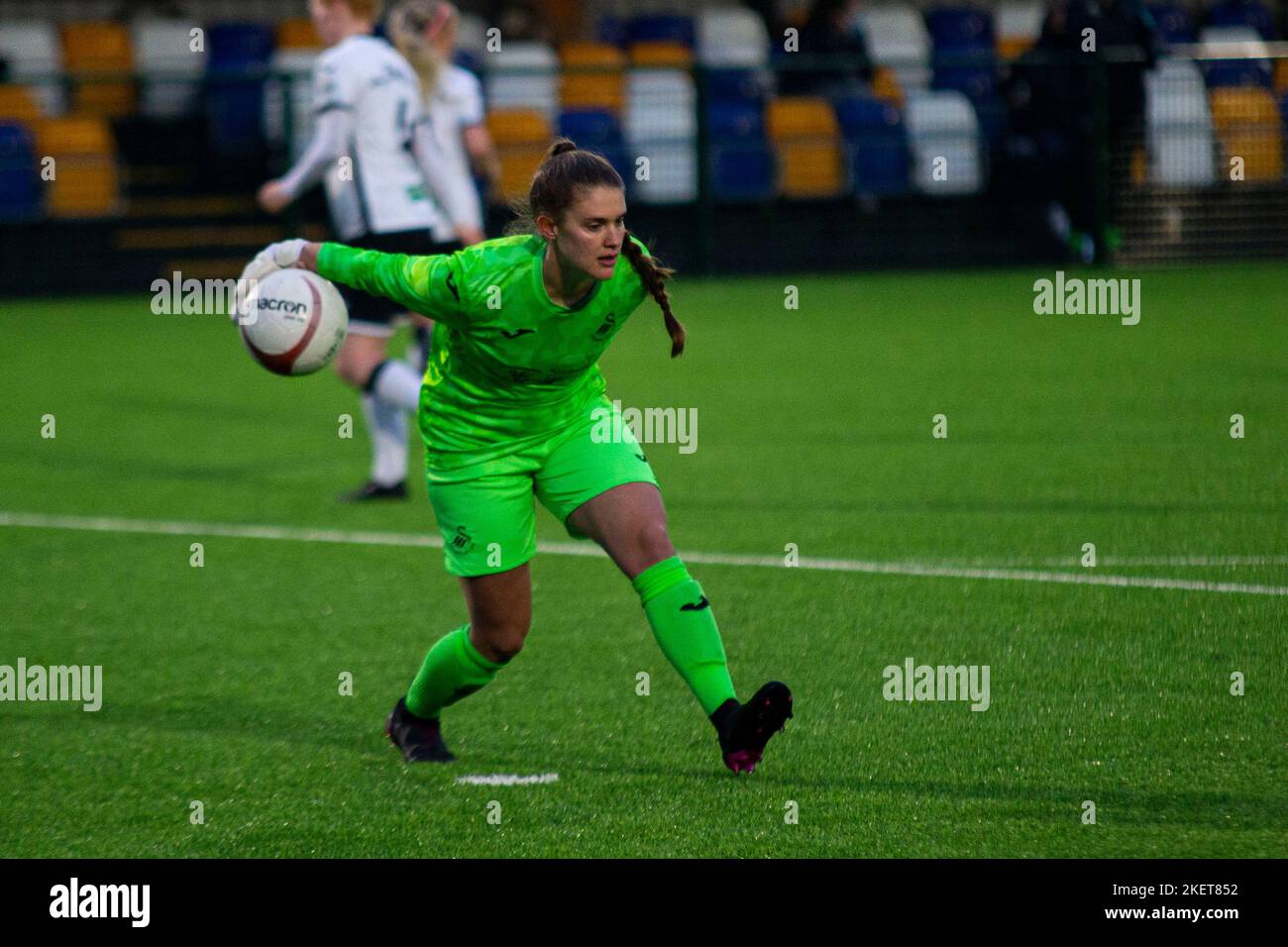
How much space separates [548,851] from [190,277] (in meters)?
15.6

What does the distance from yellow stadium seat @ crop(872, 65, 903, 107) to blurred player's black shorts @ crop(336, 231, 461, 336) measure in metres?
11.1

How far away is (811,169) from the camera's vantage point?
19.3 m

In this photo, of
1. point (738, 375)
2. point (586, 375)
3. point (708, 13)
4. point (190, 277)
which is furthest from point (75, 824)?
point (708, 13)

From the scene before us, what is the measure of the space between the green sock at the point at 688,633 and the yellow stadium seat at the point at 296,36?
17.9m

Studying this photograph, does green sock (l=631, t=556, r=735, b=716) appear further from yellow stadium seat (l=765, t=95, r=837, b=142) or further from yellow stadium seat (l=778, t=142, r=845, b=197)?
yellow stadium seat (l=765, t=95, r=837, b=142)

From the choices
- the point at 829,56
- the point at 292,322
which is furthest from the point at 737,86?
the point at 292,322

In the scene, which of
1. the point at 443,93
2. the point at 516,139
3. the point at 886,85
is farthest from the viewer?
the point at 886,85

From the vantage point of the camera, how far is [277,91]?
19.2m

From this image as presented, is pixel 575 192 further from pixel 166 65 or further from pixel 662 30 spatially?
pixel 662 30

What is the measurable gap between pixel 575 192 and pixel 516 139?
1484 cm

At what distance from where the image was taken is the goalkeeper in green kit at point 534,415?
4855mm

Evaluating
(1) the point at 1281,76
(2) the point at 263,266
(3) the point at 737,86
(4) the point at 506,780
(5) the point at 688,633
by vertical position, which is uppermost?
(3) the point at 737,86

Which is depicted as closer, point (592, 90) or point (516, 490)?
point (516, 490)
